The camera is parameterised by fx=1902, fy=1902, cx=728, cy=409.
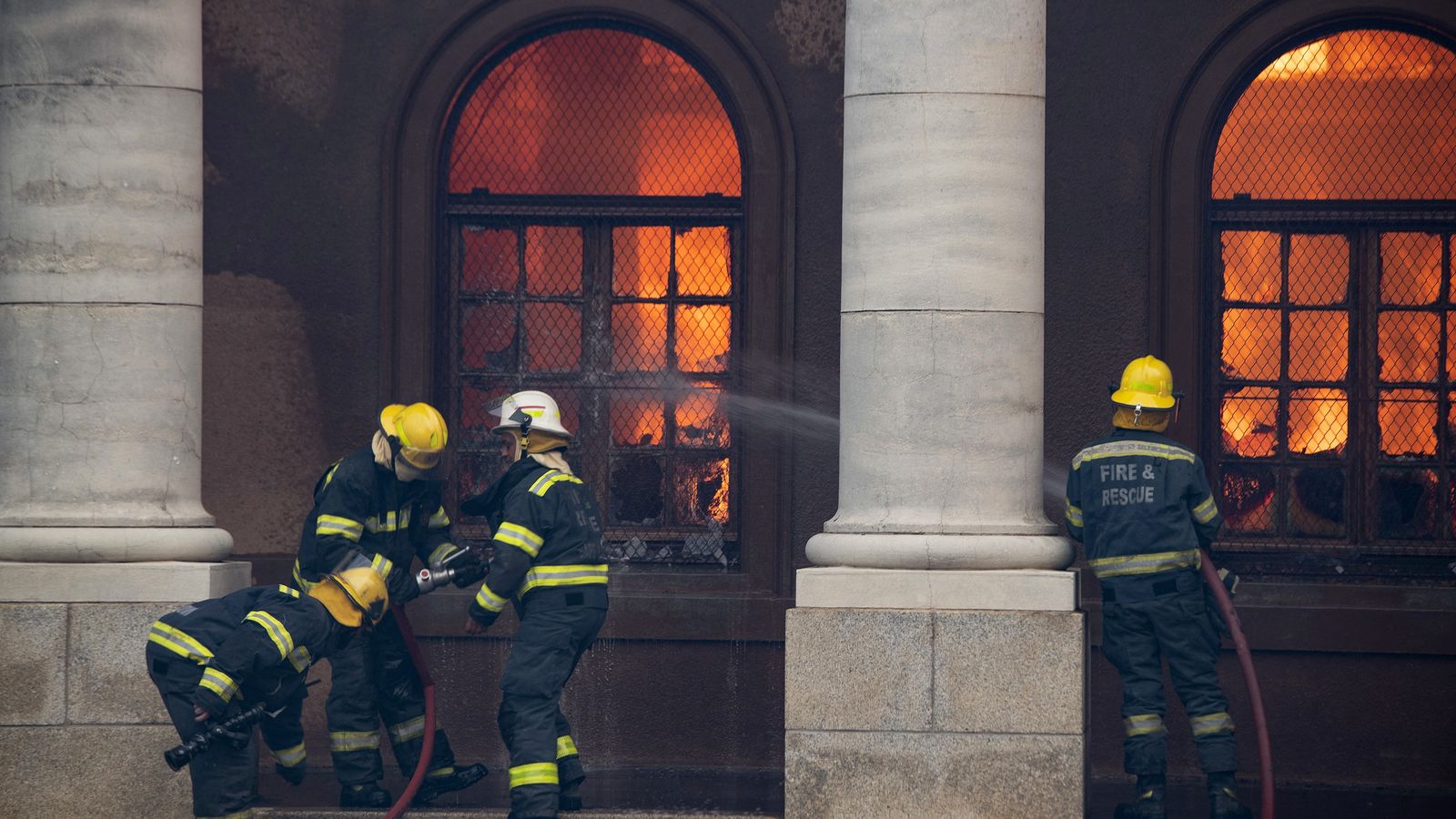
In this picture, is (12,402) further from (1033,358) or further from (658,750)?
(1033,358)

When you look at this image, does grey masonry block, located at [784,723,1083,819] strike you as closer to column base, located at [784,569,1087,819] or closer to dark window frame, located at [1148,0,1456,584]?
column base, located at [784,569,1087,819]

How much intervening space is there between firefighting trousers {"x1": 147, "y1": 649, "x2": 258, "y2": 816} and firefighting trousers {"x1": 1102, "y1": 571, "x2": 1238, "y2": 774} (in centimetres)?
383

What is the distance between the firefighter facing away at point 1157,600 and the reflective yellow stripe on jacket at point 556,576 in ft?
7.59

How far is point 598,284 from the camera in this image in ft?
35.4

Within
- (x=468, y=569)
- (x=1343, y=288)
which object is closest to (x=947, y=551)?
(x=468, y=569)

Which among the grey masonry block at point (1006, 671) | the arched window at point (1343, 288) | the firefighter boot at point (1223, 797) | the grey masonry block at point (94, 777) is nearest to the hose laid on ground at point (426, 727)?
the grey masonry block at point (94, 777)

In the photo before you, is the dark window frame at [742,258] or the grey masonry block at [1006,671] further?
the dark window frame at [742,258]

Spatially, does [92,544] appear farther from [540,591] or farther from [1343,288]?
[1343,288]

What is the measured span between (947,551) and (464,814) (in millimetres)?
2442

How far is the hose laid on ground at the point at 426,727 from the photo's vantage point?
837 centimetres

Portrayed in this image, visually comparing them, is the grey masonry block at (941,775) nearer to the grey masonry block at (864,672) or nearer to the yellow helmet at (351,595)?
the grey masonry block at (864,672)

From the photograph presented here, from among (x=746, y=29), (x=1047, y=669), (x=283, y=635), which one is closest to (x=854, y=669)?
(x=1047, y=669)

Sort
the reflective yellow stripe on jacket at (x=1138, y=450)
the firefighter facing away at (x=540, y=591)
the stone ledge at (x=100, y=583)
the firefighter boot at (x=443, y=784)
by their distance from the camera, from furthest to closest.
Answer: the firefighter boot at (x=443, y=784), the stone ledge at (x=100, y=583), the reflective yellow stripe on jacket at (x=1138, y=450), the firefighter facing away at (x=540, y=591)

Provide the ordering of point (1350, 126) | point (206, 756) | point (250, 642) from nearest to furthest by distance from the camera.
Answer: point (250, 642), point (206, 756), point (1350, 126)
